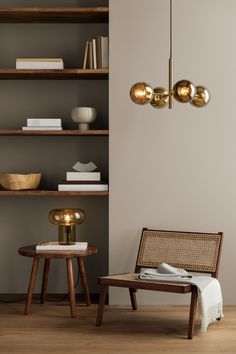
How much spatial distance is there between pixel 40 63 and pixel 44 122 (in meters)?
0.47

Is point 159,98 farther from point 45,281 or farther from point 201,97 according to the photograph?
point 45,281

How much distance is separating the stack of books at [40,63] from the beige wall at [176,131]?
439mm

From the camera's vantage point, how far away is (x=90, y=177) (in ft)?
19.7

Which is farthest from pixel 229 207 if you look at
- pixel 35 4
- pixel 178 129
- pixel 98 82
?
pixel 35 4

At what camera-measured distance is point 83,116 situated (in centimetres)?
603

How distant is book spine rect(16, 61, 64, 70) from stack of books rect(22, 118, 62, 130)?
0.41 meters

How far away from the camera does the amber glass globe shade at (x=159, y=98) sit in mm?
5457

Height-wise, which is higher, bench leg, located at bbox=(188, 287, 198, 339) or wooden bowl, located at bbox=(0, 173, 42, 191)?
wooden bowl, located at bbox=(0, 173, 42, 191)

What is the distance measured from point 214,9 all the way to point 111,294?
2.41m

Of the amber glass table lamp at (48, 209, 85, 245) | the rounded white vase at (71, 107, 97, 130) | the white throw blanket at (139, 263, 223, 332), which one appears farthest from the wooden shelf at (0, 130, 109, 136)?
the white throw blanket at (139, 263, 223, 332)

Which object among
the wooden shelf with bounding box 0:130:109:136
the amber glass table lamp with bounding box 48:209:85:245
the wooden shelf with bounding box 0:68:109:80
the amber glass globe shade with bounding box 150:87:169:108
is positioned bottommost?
the amber glass table lamp with bounding box 48:209:85:245

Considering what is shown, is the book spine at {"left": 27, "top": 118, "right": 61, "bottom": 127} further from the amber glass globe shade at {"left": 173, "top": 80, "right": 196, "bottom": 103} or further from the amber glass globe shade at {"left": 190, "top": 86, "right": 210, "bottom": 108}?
the amber glass globe shade at {"left": 173, "top": 80, "right": 196, "bottom": 103}

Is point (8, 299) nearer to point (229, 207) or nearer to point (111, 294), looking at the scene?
point (111, 294)

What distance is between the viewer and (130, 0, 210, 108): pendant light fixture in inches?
201
